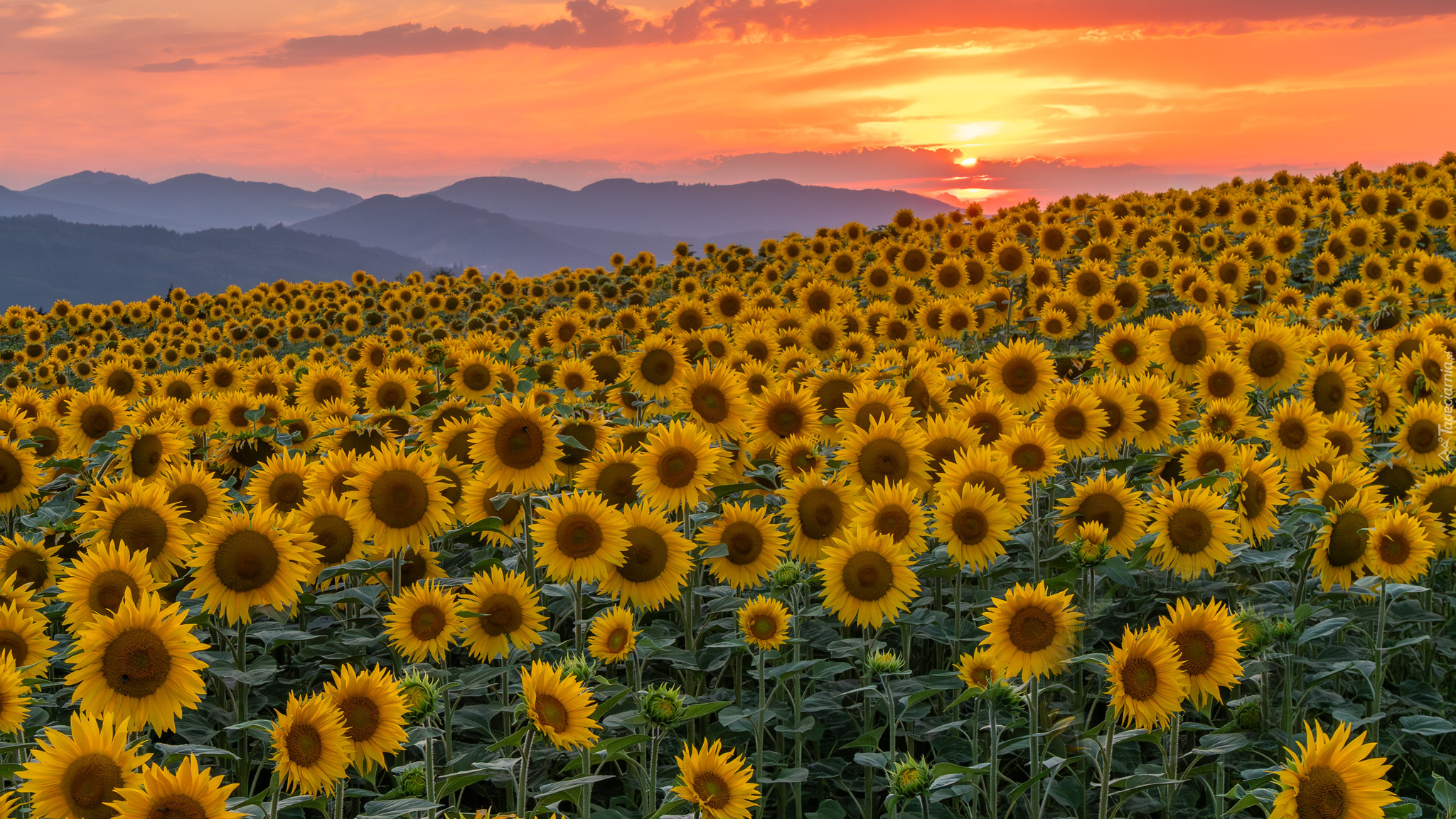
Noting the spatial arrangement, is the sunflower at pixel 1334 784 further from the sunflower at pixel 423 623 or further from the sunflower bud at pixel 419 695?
the sunflower at pixel 423 623

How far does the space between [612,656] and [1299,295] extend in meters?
12.9

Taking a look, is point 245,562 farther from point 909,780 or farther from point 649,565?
point 909,780

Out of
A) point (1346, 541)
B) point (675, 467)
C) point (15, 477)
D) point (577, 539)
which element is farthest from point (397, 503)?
point (1346, 541)

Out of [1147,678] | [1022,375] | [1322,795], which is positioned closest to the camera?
[1322,795]

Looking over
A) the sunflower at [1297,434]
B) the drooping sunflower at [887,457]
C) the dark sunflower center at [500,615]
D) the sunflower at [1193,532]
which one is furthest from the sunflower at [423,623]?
the sunflower at [1297,434]

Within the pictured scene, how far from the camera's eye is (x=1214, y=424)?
287 inches

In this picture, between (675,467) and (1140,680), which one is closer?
(1140,680)

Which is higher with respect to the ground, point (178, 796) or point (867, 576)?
point (178, 796)

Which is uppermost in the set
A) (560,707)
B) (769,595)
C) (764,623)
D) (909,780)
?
(560,707)

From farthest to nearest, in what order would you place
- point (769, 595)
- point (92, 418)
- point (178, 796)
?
point (92, 418) < point (769, 595) < point (178, 796)

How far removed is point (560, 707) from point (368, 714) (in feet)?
2.39

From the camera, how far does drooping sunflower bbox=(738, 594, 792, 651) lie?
4766mm

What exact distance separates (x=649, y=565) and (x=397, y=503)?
1.53m

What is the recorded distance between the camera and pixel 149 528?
16.9 feet
